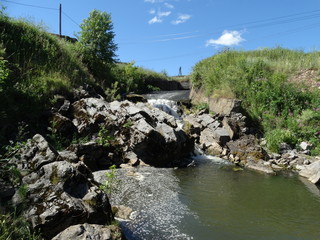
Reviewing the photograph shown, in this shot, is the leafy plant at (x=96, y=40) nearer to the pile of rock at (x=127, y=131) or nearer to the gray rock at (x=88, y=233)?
the pile of rock at (x=127, y=131)

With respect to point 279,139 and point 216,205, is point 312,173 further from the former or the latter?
point 216,205

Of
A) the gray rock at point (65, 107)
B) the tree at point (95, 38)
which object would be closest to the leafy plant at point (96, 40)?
the tree at point (95, 38)

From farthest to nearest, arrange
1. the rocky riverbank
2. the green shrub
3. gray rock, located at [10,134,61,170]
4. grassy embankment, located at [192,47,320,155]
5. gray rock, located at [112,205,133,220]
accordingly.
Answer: grassy embankment, located at [192,47,320,155] → the green shrub → gray rock, located at [112,205,133,220] → gray rock, located at [10,134,61,170] → the rocky riverbank

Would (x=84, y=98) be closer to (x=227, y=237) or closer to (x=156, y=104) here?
(x=156, y=104)

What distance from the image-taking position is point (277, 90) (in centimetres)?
1409

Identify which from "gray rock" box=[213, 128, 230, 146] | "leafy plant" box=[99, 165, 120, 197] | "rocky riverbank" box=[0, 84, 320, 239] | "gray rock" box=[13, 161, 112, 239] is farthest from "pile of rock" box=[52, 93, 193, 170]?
"gray rock" box=[13, 161, 112, 239]

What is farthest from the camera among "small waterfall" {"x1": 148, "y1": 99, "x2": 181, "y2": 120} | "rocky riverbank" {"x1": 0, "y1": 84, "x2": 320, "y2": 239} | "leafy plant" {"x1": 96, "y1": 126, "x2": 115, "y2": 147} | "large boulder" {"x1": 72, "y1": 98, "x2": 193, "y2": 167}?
"small waterfall" {"x1": 148, "y1": 99, "x2": 181, "y2": 120}

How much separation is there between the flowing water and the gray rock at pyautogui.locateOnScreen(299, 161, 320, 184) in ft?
1.21

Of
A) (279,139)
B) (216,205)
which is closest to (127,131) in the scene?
(216,205)

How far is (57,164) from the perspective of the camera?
467 cm

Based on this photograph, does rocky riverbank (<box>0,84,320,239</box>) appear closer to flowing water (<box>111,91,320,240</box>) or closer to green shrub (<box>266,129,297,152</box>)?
green shrub (<box>266,129,297,152</box>)

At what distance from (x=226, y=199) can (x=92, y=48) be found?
1342 cm

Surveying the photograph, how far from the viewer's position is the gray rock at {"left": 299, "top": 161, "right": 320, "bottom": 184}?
8385 mm

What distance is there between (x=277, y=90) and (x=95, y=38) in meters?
11.6
